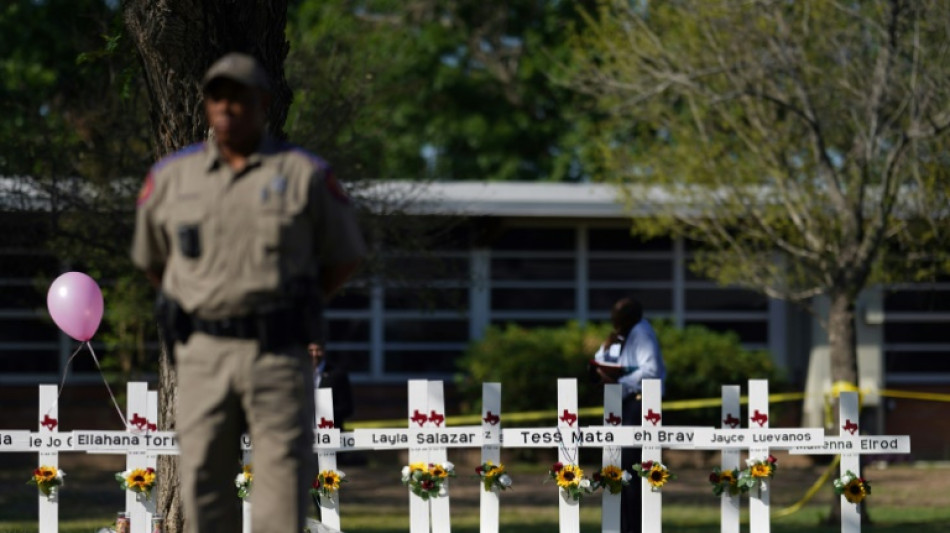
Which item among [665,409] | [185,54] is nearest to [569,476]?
[185,54]

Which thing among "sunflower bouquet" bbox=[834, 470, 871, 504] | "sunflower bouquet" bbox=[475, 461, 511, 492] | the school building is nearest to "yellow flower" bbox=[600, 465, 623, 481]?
"sunflower bouquet" bbox=[475, 461, 511, 492]

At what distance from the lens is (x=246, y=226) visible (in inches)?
221

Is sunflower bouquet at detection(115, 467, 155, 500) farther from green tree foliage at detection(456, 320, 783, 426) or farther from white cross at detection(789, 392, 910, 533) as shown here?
green tree foliage at detection(456, 320, 783, 426)

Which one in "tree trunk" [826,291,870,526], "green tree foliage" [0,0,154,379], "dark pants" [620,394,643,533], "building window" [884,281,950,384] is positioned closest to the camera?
"dark pants" [620,394,643,533]

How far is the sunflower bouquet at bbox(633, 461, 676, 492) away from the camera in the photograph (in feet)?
31.3

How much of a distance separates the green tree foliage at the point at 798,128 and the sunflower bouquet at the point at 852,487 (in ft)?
15.5

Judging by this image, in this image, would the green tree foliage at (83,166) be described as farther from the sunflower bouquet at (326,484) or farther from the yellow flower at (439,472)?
the yellow flower at (439,472)

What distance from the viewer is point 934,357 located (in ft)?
77.1

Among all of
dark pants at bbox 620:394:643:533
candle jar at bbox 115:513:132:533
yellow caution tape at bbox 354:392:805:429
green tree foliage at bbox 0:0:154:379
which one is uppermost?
green tree foliage at bbox 0:0:154:379

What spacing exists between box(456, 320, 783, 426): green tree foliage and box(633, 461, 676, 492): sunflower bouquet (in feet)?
35.4

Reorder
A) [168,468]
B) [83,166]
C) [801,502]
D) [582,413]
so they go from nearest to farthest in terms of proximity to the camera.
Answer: [168,468]
[83,166]
[801,502]
[582,413]

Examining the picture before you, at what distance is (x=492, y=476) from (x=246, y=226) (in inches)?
168

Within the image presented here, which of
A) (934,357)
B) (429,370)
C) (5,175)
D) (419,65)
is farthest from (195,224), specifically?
(419,65)

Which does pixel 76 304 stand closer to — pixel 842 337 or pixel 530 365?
pixel 842 337
